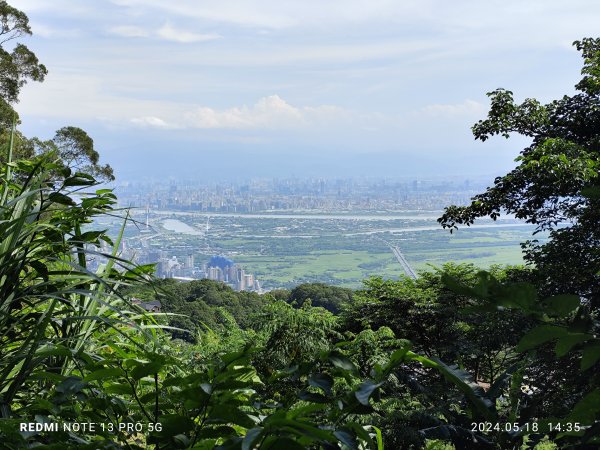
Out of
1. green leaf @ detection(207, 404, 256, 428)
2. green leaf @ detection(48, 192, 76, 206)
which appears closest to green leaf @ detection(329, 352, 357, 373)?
green leaf @ detection(207, 404, 256, 428)

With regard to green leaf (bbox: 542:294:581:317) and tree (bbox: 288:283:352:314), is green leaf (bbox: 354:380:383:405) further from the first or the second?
tree (bbox: 288:283:352:314)

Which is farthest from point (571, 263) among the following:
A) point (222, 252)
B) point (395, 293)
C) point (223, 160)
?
point (223, 160)

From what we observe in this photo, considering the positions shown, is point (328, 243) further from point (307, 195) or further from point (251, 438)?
point (251, 438)

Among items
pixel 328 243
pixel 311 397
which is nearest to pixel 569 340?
pixel 311 397

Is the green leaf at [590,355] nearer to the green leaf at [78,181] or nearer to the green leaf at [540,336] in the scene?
the green leaf at [540,336]

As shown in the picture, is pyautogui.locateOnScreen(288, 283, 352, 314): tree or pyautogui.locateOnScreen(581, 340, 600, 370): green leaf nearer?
pyautogui.locateOnScreen(581, 340, 600, 370): green leaf

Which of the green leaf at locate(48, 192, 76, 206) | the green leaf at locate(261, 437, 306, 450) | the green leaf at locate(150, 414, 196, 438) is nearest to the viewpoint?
the green leaf at locate(261, 437, 306, 450)
